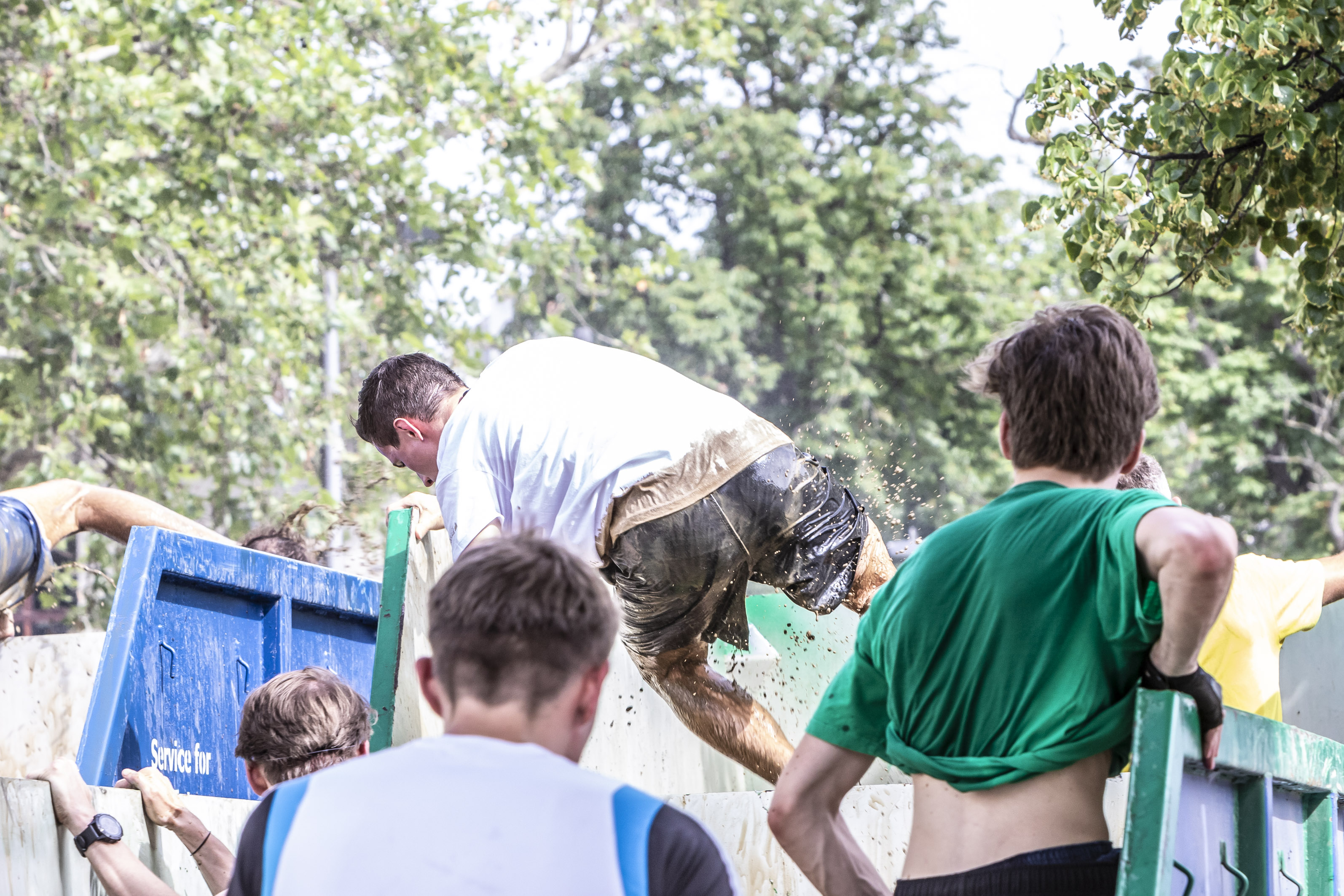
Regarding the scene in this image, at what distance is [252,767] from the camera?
2.86m

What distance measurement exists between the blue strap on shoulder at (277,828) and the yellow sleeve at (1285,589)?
2.30m

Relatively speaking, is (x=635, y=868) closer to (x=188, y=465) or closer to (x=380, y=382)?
(x=380, y=382)

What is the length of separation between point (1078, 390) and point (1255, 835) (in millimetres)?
747

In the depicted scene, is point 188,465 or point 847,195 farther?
point 847,195

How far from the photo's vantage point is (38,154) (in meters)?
9.94

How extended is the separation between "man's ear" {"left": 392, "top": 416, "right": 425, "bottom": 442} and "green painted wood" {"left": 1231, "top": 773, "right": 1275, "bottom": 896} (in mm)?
2339

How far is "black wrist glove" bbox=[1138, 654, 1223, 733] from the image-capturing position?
1.76 m

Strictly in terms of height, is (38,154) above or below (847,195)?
below

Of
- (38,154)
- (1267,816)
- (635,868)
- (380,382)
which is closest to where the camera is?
(635,868)

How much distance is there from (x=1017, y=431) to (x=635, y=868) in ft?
2.76

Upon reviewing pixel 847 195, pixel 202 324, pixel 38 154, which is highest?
pixel 847 195

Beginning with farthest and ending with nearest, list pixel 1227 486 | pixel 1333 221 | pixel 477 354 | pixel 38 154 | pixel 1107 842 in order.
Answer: pixel 1227 486, pixel 477 354, pixel 38 154, pixel 1333 221, pixel 1107 842

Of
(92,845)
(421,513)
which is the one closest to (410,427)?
(421,513)

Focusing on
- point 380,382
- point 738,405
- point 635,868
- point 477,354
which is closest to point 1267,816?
point 635,868
